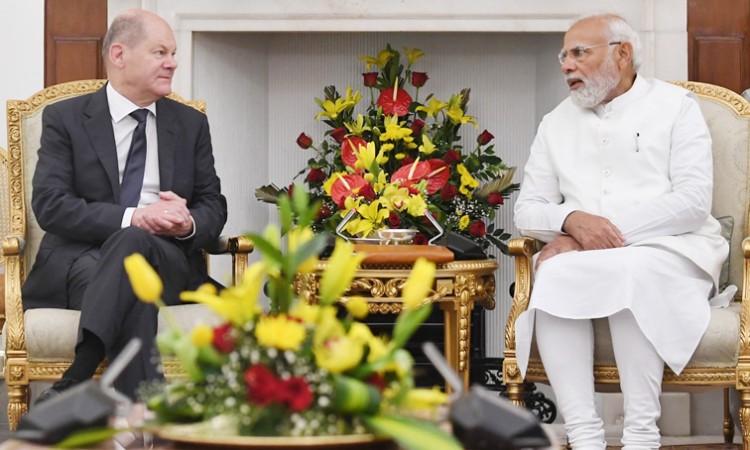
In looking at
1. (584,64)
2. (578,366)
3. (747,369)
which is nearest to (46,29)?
(584,64)

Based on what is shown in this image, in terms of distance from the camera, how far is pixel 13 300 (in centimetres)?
348

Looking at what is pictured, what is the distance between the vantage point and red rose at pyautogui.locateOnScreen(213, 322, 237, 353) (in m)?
1.77

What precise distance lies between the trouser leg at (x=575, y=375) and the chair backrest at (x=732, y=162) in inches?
28.5

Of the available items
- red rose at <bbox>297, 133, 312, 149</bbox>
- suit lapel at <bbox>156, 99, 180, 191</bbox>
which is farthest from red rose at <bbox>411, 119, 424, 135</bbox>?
suit lapel at <bbox>156, 99, 180, 191</bbox>

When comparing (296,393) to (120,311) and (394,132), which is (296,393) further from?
(394,132)

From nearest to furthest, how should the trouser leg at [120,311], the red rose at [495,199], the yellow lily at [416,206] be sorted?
the trouser leg at [120,311], the yellow lily at [416,206], the red rose at [495,199]

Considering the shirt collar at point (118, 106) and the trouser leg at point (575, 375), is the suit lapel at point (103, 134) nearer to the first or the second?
Result: the shirt collar at point (118, 106)

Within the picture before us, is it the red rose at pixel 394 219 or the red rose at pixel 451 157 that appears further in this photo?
the red rose at pixel 451 157

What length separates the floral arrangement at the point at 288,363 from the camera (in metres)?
1.72

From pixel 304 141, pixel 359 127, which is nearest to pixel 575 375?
pixel 359 127

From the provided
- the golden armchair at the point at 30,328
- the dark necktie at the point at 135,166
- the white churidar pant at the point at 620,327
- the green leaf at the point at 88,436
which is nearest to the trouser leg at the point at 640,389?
the white churidar pant at the point at 620,327

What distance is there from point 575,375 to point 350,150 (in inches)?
61.1

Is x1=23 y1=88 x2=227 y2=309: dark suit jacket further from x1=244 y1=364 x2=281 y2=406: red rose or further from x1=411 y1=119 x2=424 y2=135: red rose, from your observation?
x1=244 y1=364 x2=281 y2=406: red rose

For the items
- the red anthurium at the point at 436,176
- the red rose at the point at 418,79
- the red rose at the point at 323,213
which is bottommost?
the red rose at the point at 323,213
